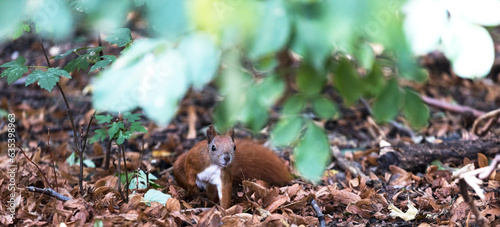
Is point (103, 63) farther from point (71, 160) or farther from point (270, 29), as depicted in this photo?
point (270, 29)

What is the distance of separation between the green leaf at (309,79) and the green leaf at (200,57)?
0.73 ft

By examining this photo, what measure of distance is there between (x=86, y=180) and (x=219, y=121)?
1964 millimetres

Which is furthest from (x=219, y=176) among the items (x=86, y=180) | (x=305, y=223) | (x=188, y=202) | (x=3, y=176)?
(x=3, y=176)

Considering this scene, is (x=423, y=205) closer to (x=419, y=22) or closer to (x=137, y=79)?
(x=419, y=22)

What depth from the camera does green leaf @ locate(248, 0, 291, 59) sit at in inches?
32.9

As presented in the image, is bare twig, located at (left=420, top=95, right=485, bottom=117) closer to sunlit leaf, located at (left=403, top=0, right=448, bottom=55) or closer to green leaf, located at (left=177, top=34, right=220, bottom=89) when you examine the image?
sunlit leaf, located at (left=403, top=0, right=448, bottom=55)

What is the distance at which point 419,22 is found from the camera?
0.91 m

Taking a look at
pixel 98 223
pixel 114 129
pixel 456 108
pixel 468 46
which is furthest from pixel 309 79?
pixel 456 108

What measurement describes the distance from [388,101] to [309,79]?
0.64 ft

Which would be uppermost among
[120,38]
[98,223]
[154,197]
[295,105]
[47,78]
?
[295,105]

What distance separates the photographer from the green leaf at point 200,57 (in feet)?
2.87

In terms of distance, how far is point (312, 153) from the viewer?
1029mm

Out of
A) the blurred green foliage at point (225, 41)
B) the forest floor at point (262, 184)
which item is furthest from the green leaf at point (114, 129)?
the blurred green foliage at point (225, 41)

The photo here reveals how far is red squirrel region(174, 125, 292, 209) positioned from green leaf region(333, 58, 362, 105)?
4.18 feet
